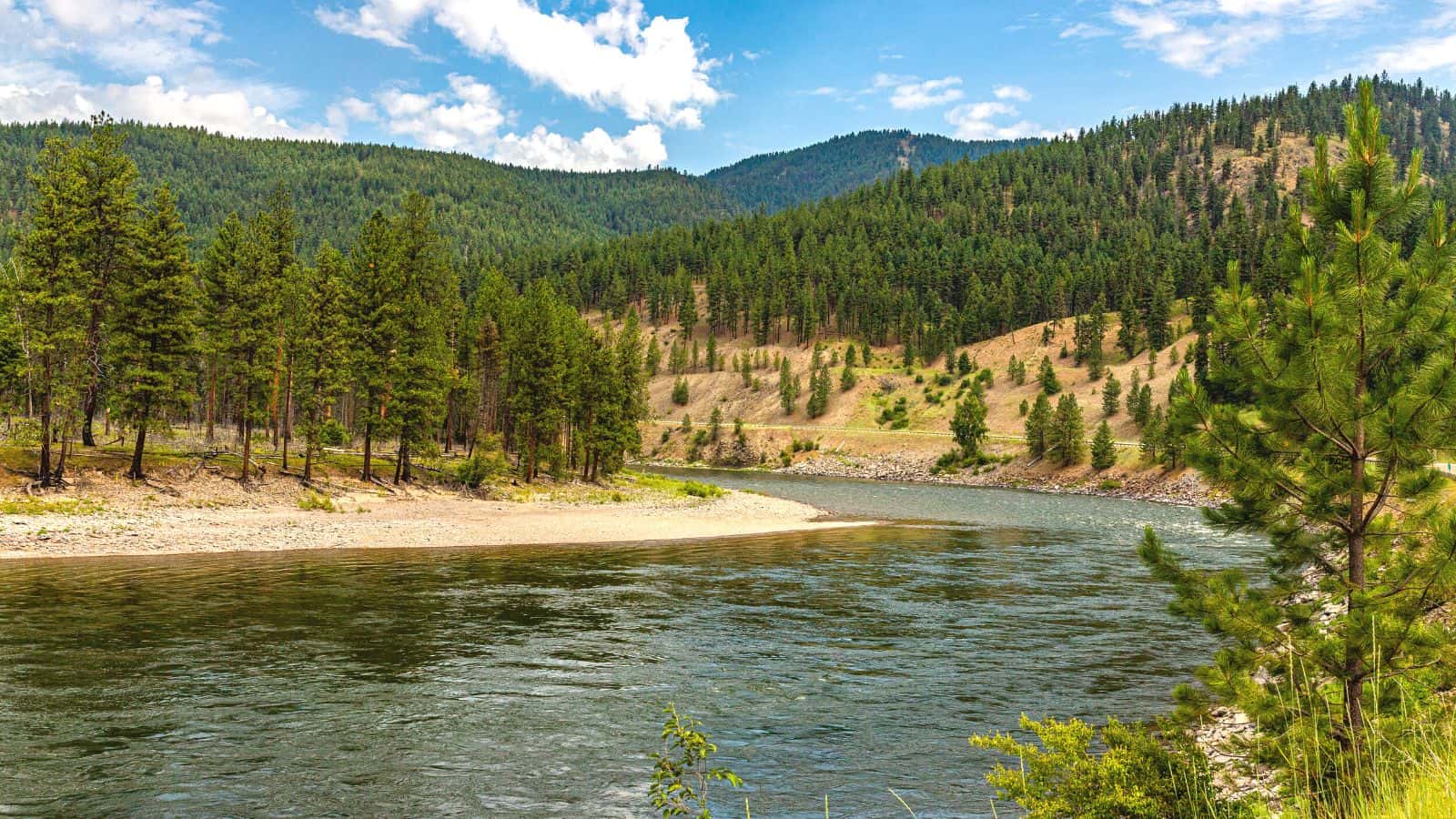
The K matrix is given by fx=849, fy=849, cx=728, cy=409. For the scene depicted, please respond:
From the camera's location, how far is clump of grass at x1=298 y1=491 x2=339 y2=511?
48438mm

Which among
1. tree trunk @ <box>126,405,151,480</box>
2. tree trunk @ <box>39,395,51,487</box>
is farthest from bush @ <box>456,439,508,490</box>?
tree trunk @ <box>39,395,51,487</box>

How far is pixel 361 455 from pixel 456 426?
113 ft

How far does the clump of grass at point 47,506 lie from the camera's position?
126 ft

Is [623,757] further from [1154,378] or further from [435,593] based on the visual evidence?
[1154,378]

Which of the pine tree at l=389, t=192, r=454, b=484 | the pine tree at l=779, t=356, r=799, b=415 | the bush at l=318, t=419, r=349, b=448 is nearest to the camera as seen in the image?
the pine tree at l=389, t=192, r=454, b=484

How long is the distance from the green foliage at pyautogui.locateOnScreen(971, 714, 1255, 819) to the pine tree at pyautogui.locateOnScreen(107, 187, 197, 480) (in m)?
50.4

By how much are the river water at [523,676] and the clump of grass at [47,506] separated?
10060 mm

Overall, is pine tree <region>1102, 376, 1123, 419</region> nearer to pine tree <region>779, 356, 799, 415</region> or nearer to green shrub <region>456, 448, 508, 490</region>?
pine tree <region>779, 356, 799, 415</region>

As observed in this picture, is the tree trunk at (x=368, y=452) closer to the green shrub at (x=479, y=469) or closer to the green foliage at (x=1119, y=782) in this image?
the green shrub at (x=479, y=469)

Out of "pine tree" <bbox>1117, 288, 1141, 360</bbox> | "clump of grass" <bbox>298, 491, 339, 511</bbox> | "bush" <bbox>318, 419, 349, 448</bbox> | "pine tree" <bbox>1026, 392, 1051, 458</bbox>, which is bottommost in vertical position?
"clump of grass" <bbox>298, 491, 339, 511</bbox>

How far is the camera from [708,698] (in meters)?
18.2

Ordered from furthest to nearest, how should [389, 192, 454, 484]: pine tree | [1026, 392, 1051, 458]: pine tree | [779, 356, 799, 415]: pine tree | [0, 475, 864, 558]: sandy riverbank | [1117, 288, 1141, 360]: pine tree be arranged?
[779, 356, 799, 415]: pine tree < [1117, 288, 1141, 360]: pine tree < [1026, 392, 1051, 458]: pine tree < [389, 192, 454, 484]: pine tree < [0, 475, 864, 558]: sandy riverbank

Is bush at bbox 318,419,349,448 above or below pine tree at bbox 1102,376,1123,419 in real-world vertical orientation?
below

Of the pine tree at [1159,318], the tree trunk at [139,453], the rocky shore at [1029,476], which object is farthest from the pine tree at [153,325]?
the pine tree at [1159,318]
